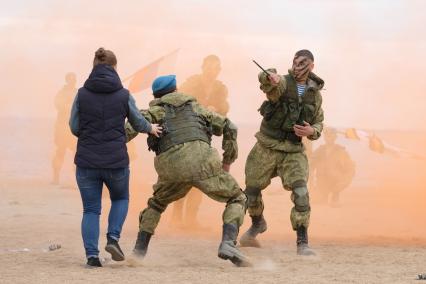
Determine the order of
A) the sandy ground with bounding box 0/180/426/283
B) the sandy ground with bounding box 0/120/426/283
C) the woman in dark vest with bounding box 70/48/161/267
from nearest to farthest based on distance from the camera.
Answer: the sandy ground with bounding box 0/180/426/283, the sandy ground with bounding box 0/120/426/283, the woman in dark vest with bounding box 70/48/161/267

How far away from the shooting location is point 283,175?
→ 902cm

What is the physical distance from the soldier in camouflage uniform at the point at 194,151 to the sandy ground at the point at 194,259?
0.51m

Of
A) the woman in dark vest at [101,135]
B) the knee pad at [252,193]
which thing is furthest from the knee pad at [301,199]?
the woman in dark vest at [101,135]

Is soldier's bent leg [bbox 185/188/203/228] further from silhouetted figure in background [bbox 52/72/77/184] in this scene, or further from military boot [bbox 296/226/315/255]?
silhouetted figure in background [bbox 52/72/77/184]

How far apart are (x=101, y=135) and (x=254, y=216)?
2.40 m

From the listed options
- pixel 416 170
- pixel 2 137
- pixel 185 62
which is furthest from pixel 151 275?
pixel 2 137

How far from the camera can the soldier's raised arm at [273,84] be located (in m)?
8.50

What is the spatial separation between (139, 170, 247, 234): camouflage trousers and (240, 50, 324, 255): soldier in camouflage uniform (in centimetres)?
98

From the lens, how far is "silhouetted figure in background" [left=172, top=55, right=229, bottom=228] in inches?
461

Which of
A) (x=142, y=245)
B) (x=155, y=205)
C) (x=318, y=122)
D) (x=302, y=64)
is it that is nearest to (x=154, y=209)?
(x=155, y=205)

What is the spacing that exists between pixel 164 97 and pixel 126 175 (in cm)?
68

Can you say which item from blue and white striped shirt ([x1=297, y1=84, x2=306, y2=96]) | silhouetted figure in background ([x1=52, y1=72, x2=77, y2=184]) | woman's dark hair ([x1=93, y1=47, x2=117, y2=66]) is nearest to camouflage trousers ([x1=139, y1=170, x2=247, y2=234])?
woman's dark hair ([x1=93, y1=47, x2=117, y2=66])

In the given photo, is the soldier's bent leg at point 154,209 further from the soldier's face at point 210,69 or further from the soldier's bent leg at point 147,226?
the soldier's face at point 210,69

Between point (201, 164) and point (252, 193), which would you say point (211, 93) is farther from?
point (201, 164)
